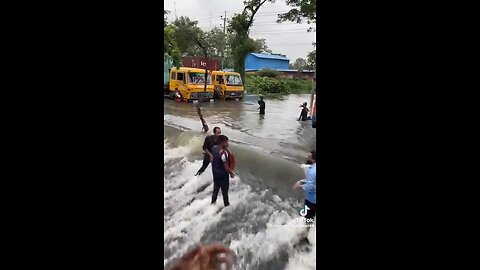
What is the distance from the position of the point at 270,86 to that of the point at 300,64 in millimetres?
317

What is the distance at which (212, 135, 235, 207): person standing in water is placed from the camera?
2914mm

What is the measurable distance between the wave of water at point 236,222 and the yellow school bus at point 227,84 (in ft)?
1.95

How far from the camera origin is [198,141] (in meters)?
3.02

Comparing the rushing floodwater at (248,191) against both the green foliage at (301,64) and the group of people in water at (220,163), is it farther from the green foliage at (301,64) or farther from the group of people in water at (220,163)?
the green foliage at (301,64)

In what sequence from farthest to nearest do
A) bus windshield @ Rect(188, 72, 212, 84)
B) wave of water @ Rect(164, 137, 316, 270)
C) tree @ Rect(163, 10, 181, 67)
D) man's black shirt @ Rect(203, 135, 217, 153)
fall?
bus windshield @ Rect(188, 72, 212, 84) → man's black shirt @ Rect(203, 135, 217, 153) → tree @ Rect(163, 10, 181, 67) → wave of water @ Rect(164, 137, 316, 270)

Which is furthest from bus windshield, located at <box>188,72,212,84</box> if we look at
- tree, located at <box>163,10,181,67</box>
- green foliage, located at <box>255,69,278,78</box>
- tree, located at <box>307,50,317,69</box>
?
tree, located at <box>307,50,317,69</box>

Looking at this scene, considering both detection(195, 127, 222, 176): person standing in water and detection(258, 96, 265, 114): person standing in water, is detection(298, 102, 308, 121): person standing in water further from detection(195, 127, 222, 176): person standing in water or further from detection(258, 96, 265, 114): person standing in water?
detection(195, 127, 222, 176): person standing in water

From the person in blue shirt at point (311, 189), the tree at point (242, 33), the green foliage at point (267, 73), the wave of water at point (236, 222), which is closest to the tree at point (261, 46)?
the tree at point (242, 33)

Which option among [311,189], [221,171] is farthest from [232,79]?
[311,189]

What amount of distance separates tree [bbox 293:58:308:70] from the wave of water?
0.98m

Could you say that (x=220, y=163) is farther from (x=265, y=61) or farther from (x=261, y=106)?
(x=265, y=61)

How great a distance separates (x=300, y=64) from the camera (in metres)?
2.96

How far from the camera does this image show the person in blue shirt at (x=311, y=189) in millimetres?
2777
